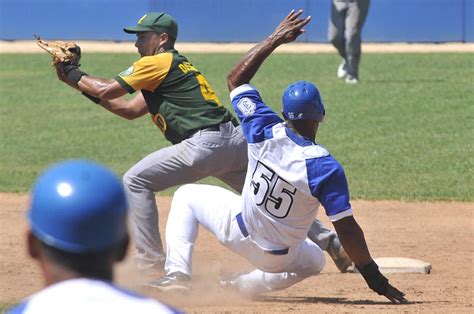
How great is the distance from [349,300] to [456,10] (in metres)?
21.0

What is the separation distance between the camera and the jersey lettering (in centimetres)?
578

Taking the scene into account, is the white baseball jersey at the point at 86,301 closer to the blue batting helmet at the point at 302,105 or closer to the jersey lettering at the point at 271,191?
the jersey lettering at the point at 271,191

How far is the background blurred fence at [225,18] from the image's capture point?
26328 millimetres

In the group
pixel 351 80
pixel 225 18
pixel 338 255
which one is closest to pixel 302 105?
pixel 338 255

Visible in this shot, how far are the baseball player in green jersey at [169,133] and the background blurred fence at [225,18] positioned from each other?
65.8ft

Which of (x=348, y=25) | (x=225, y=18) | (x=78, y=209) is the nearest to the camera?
(x=78, y=209)

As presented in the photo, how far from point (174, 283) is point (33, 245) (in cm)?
413

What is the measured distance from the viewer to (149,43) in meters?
7.17

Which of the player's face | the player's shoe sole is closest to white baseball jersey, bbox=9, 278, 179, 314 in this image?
the player's face

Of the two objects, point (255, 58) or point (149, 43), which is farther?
point (149, 43)

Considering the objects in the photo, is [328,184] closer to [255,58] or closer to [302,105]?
[302,105]

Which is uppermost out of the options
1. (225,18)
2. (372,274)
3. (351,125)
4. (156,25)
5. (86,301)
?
(86,301)

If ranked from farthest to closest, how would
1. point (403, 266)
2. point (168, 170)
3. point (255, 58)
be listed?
point (403, 266) → point (168, 170) → point (255, 58)

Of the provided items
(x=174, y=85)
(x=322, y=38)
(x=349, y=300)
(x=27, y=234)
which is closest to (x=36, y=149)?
(x=174, y=85)
